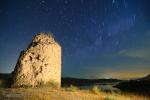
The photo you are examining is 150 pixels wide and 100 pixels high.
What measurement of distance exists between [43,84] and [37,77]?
591 mm

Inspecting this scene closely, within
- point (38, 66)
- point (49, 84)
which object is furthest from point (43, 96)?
point (38, 66)

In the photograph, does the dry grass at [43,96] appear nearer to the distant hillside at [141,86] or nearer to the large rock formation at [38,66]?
the large rock formation at [38,66]

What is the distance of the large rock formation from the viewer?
1639 centimetres

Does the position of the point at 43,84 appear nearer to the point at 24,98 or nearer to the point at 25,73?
the point at 25,73

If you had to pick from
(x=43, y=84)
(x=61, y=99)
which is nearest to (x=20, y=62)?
(x=43, y=84)

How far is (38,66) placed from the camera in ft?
54.9

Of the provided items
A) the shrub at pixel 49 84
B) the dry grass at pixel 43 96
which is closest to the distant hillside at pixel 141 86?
the shrub at pixel 49 84

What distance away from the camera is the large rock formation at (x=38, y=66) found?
16391mm

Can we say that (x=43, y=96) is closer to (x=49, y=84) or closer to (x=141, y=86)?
(x=49, y=84)

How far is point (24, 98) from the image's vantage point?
10.3m

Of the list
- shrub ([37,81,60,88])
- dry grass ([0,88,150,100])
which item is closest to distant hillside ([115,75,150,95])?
shrub ([37,81,60,88])

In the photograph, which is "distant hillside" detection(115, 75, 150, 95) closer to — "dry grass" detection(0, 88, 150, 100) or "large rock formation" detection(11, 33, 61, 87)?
"large rock formation" detection(11, 33, 61, 87)

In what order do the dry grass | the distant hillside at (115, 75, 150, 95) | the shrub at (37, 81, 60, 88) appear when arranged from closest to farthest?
the dry grass
the shrub at (37, 81, 60, 88)
the distant hillside at (115, 75, 150, 95)

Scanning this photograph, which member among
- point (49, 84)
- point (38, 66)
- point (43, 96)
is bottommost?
point (43, 96)
